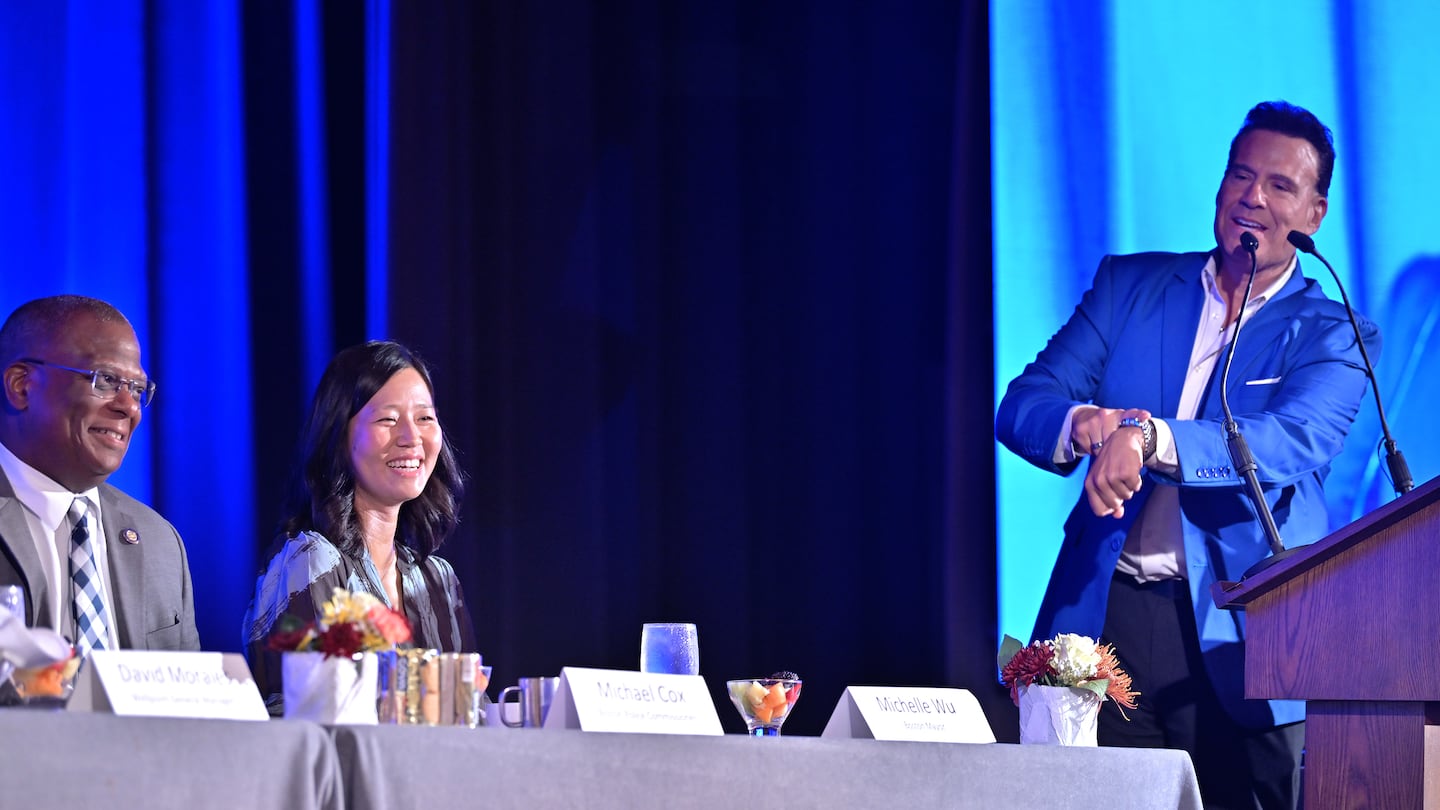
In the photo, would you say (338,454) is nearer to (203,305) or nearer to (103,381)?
(103,381)

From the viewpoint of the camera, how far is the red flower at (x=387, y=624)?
6.07ft

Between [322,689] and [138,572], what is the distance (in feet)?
3.74

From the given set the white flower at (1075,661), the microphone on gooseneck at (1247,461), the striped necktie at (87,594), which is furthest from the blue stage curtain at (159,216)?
the microphone on gooseneck at (1247,461)

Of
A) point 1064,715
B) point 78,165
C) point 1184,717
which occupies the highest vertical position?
point 78,165

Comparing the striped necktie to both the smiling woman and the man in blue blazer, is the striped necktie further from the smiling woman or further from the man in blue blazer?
the man in blue blazer

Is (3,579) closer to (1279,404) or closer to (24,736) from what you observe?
(24,736)

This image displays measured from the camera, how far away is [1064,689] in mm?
2541

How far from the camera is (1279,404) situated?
3.85m

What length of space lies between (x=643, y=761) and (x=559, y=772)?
0.39 ft

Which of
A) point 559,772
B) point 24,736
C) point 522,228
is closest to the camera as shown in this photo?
point 24,736

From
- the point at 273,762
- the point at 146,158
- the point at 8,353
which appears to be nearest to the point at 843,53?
the point at 146,158

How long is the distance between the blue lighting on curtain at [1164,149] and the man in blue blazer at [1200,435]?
0.08 metres

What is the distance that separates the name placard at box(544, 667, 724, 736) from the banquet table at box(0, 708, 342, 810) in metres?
0.37

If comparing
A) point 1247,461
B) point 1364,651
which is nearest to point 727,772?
point 1364,651
